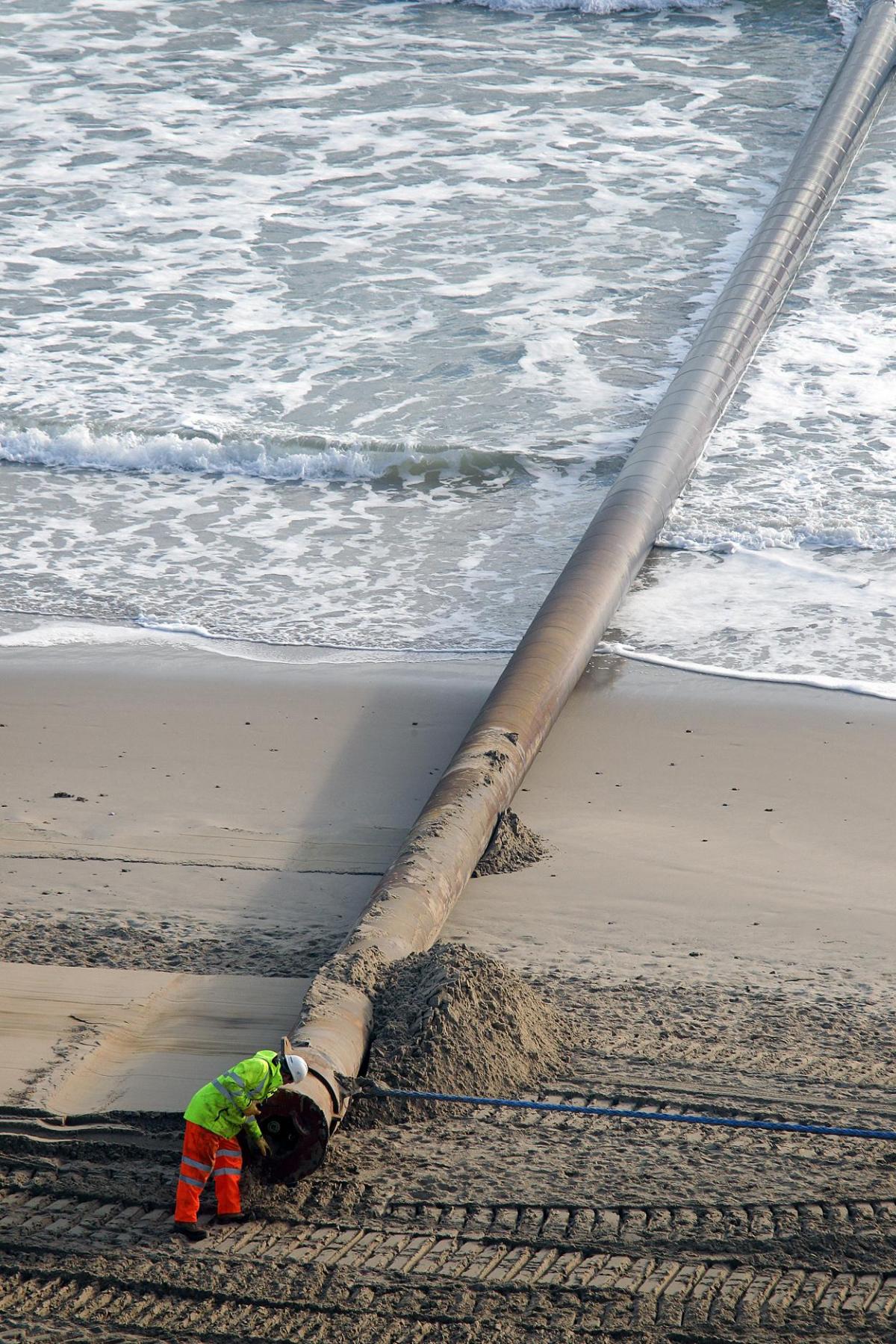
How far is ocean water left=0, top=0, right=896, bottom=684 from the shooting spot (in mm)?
8844

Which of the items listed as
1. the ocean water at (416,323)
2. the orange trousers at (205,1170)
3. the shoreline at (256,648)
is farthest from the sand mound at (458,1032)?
the ocean water at (416,323)

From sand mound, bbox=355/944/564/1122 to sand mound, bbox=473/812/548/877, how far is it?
41.7 inches

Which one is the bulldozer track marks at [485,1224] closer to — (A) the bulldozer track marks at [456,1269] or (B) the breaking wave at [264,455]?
(A) the bulldozer track marks at [456,1269]

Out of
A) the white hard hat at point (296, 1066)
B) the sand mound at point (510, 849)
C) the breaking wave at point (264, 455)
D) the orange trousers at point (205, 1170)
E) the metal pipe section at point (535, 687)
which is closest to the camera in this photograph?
the orange trousers at point (205, 1170)

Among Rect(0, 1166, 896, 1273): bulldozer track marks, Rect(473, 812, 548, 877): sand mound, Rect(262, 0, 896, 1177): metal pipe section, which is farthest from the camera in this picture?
Rect(473, 812, 548, 877): sand mound

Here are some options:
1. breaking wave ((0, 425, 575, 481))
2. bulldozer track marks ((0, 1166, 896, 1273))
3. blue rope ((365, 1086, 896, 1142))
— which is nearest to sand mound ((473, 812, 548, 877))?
blue rope ((365, 1086, 896, 1142))

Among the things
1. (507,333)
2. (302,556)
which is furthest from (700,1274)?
(507,333)

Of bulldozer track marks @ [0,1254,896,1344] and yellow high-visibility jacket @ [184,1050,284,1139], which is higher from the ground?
yellow high-visibility jacket @ [184,1050,284,1139]

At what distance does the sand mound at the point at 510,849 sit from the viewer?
6.03m

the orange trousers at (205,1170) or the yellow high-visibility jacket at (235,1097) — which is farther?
the yellow high-visibility jacket at (235,1097)

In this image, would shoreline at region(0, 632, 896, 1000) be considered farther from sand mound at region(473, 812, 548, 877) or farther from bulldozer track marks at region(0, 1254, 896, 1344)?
bulldozer track marks at region(0, 1254, 896, 1344)

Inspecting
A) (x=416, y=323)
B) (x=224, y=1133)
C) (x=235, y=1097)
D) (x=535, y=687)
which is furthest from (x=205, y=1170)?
(x=416, y=323)

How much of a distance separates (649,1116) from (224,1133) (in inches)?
54.1

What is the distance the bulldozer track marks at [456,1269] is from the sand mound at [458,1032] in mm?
551
